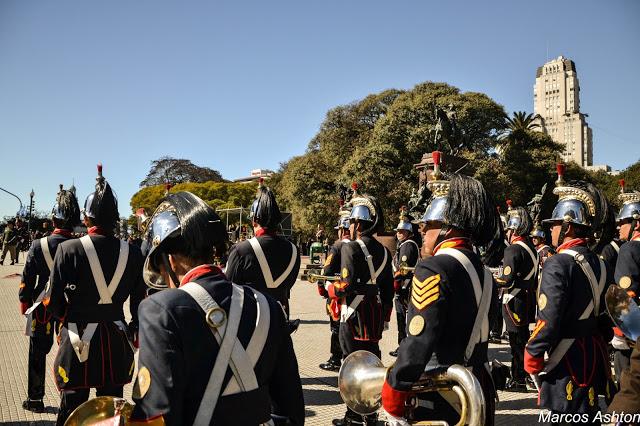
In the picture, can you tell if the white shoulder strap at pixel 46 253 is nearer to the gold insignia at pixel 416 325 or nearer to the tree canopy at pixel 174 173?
the gold insignia at pixel 416 325

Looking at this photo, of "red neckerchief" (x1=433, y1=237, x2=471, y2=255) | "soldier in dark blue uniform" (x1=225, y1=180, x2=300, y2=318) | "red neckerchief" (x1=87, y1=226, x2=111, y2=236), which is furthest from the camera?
"soldier in dark blue uniform" (x1=225, y1=180, x2=300, y2=318)

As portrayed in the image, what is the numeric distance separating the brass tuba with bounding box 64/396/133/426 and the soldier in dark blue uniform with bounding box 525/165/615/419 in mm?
3164

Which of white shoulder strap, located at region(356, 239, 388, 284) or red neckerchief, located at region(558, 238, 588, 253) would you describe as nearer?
red neckerchief, located at region(558, 238, 588, 253)

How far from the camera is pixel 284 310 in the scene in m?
5.09

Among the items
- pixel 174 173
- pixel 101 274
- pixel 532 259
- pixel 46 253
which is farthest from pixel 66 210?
pixel 174 173

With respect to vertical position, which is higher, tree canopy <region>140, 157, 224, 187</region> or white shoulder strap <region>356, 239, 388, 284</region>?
tree canopy <region>140, 157, 224, 187</region>

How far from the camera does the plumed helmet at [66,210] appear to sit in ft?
21.5

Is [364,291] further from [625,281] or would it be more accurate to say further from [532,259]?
[532,259]

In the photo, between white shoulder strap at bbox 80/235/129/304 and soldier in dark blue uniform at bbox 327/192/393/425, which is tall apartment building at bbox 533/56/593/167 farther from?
white shoulder strap at bbox 80/235/129/304

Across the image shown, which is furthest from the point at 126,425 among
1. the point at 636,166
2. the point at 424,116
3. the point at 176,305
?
the point at 636,166

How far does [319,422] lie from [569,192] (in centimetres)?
373

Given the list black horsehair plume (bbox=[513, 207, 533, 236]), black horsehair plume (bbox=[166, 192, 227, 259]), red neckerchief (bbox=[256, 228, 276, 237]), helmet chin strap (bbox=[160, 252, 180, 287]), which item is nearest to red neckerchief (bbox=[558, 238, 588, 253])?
red neckerchief (bbox=[256, 228, 276, 237])

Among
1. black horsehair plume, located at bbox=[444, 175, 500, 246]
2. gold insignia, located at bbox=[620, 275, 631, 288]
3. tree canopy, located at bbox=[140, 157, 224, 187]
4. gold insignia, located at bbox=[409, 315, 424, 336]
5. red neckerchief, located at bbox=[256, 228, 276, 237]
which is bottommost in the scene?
gold insignia, located at bbox=[409, 315, 424, 336]

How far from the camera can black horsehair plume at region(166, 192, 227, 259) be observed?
230cm
